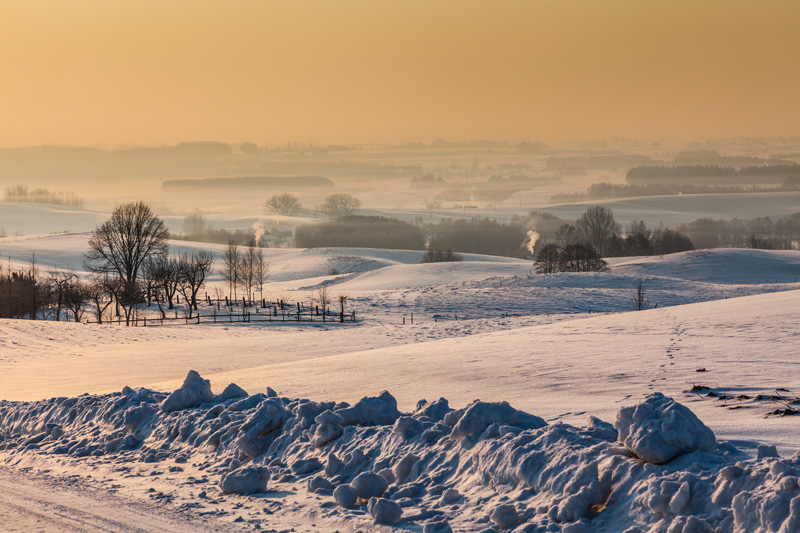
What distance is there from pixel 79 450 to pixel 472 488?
22.4 feet

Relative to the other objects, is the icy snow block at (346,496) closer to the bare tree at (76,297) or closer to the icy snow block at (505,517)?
the icy snow block at (505,517)

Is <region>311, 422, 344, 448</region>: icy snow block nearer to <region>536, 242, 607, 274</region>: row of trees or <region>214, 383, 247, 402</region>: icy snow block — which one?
<region>214, 383, 247, 402</region>: icy snow block

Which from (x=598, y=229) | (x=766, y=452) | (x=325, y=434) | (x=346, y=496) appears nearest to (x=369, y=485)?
(x=346, y=496)

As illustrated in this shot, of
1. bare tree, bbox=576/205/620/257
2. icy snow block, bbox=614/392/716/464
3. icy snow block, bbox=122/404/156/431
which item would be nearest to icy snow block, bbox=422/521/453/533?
icy snow block, bbox=614/392/716/464

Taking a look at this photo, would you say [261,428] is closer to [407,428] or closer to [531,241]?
[407,428]

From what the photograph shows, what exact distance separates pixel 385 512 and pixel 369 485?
29.5 inches

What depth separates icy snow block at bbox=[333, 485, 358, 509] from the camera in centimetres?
846

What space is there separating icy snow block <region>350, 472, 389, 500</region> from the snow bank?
12 millimetres

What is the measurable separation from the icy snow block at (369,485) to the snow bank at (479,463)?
12 mm

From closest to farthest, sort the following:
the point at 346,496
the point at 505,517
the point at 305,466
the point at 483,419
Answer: the point at 505,517
the point at 346,496
the point at 483,419
the point at 305,466

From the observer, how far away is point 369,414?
10.7 metres

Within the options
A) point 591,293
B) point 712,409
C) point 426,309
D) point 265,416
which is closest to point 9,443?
point 265,416

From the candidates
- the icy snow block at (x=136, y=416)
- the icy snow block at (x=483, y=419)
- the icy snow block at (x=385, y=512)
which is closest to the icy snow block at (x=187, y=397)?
the icy snow block at (x=136, y=416)

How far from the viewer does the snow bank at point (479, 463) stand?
679 centimetres
